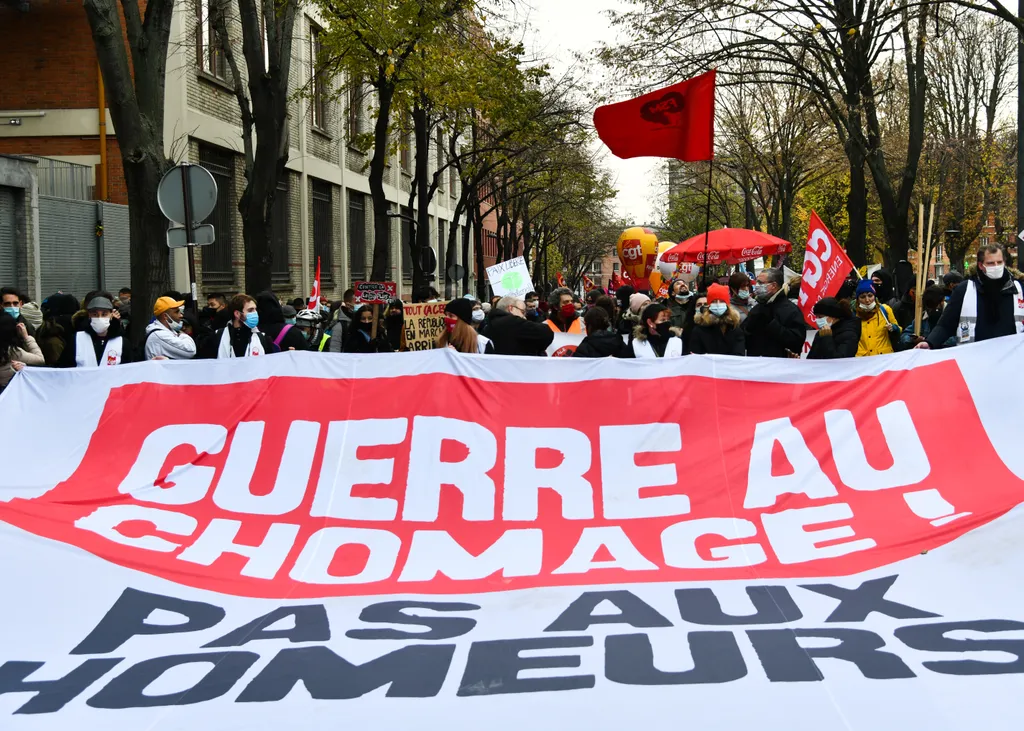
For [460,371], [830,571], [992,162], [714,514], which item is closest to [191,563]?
[460,371]

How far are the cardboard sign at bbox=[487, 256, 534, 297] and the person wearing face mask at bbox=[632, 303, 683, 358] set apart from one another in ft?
29.2

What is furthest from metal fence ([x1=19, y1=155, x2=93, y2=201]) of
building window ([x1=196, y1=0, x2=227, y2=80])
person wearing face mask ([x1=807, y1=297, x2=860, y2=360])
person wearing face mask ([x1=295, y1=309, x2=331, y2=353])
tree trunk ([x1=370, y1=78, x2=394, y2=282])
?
person wearing face mask ([x1=807, y1=297, x2=860, y2=360])

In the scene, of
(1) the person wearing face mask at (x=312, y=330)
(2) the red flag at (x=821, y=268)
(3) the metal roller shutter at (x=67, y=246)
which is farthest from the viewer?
(3) the metal roller shutter at (x=67, y=246)

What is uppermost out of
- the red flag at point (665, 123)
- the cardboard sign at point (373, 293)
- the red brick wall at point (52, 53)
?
the red brick wall at point (52, 53)

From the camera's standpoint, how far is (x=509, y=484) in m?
6.54

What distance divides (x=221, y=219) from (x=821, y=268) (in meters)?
15.6

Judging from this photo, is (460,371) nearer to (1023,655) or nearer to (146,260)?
(1023,655)

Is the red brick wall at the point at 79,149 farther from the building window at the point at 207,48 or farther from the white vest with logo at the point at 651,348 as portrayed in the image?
the white vest with logo at the point at 651,348

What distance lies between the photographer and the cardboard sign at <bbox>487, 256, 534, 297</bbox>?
58.7 feet

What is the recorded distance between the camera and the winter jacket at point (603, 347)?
8938 millimetres

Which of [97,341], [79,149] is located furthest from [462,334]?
[79,149]

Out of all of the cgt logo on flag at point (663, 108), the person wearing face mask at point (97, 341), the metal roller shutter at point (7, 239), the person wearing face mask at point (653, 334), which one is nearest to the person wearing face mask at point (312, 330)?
the person wearing face mask at point (97, 341)

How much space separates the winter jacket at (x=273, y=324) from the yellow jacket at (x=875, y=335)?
500cm

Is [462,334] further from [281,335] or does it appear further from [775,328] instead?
[775,328]
